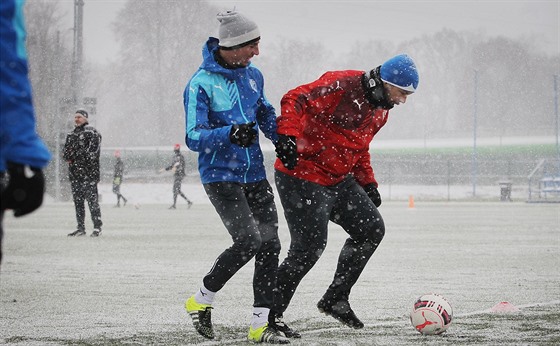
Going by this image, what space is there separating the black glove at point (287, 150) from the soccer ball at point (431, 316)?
4.11 ft

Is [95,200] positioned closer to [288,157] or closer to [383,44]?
[288,157]

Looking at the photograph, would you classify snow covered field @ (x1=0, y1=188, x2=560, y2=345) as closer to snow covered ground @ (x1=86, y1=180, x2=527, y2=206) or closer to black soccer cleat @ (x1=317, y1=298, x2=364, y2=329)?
black soccer cleat @ (x1=317, y1=298, x2=364, y2=329)

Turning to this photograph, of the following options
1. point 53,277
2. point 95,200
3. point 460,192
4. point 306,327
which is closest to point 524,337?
point 306,327

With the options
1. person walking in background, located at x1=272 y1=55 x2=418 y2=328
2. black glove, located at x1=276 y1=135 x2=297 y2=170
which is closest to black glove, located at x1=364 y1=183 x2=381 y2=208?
person walking in background, located at x1=272 y1=55 x2=418 y2=328

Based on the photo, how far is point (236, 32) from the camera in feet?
18.7

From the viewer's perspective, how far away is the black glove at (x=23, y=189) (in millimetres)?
2859

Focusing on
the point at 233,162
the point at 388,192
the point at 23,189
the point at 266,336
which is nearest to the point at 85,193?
the point at 233,162

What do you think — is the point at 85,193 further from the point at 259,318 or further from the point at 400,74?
the point at 400,74

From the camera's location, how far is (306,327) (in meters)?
6.36

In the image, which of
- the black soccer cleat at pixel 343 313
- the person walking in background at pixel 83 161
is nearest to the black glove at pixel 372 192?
the black soccer cleat at pixel 343 313

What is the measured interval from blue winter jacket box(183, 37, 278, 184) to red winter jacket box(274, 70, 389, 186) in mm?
262

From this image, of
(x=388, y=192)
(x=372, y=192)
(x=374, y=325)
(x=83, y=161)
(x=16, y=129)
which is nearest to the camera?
(x=16, y=129)

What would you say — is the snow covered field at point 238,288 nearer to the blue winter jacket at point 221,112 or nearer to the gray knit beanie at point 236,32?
the blue winter jacket at point 221,112

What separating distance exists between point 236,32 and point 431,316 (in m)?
2.12
